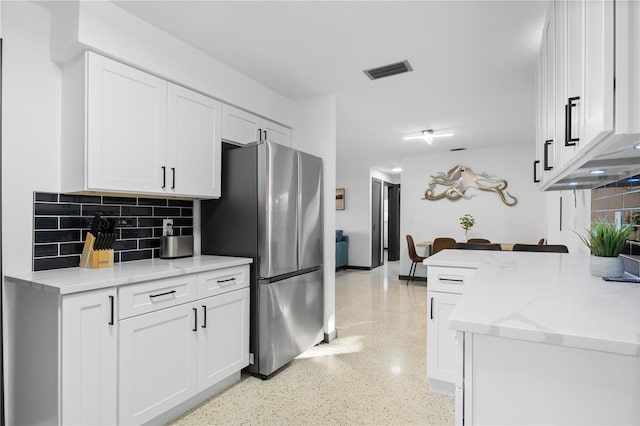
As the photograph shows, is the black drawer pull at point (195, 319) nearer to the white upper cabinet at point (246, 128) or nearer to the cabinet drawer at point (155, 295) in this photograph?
the cabinet drawer at point (155, 295)

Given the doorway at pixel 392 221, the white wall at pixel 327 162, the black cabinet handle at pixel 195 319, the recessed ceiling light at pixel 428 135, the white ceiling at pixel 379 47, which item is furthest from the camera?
the doorway at pixel 392 221

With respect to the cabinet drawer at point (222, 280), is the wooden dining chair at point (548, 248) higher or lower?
higher

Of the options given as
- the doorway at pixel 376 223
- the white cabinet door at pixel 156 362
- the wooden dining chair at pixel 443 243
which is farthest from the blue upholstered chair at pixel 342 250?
the white cabinet door at pixel 156 362

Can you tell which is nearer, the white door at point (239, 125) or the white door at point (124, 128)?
the white door at point (124, 128)

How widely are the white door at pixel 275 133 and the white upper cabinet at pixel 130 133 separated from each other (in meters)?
0.67

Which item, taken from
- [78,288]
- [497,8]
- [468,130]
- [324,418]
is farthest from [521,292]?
[468,130]

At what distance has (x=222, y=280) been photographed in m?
2.36

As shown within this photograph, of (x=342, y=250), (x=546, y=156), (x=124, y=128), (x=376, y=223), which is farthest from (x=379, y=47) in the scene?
(x=376, y=223)

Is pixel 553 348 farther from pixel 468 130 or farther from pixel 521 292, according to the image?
pixel 468 130

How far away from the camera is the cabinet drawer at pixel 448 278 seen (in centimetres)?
215

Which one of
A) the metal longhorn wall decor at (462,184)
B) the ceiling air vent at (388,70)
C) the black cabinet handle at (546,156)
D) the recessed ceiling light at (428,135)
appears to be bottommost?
the black cabinet handle at (546,156)

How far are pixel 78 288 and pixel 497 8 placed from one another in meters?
2.74

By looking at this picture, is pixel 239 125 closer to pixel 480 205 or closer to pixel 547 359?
pixel 547 359

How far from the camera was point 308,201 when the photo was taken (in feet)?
9.93
